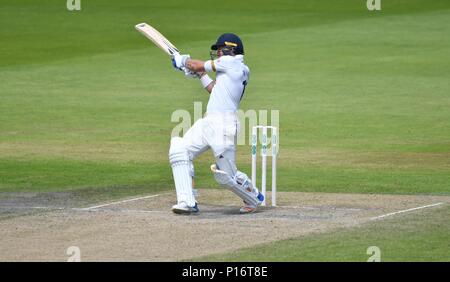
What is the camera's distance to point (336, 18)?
4038cm

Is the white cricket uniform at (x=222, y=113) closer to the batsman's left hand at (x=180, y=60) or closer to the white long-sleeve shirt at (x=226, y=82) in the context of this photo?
the white long-sleeve shirt at (x=226, y=82)

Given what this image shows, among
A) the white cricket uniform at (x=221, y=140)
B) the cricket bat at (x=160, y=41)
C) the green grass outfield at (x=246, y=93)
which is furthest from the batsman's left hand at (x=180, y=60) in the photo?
the green grass outfield at (x=246, y=93)

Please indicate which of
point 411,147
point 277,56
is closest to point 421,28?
point 277,56

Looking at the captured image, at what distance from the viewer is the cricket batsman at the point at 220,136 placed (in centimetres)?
1481

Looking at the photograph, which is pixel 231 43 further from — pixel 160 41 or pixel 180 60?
pixel 160 41

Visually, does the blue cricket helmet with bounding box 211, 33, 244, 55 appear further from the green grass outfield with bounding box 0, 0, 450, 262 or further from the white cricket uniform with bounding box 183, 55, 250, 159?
the green grass outfield with bounding box 0, 0, 450, 262

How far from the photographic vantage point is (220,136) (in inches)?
586

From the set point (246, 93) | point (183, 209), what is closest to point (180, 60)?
point (183, 209)

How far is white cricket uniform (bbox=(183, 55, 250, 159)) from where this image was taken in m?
14.9

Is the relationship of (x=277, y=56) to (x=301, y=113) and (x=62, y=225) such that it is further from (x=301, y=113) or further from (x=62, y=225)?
(x=62, y=225)

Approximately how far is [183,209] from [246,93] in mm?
14278

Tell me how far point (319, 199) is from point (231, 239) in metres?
3.24

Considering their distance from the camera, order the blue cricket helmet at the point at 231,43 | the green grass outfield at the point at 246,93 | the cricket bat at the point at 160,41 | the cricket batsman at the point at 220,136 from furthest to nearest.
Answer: the green grass outfield at the point at 246,93 < the cricket bat at the point at 160,41 < the blue cricket helmet at the point at 231,43 < the cricket batsman at the point at 220,136
